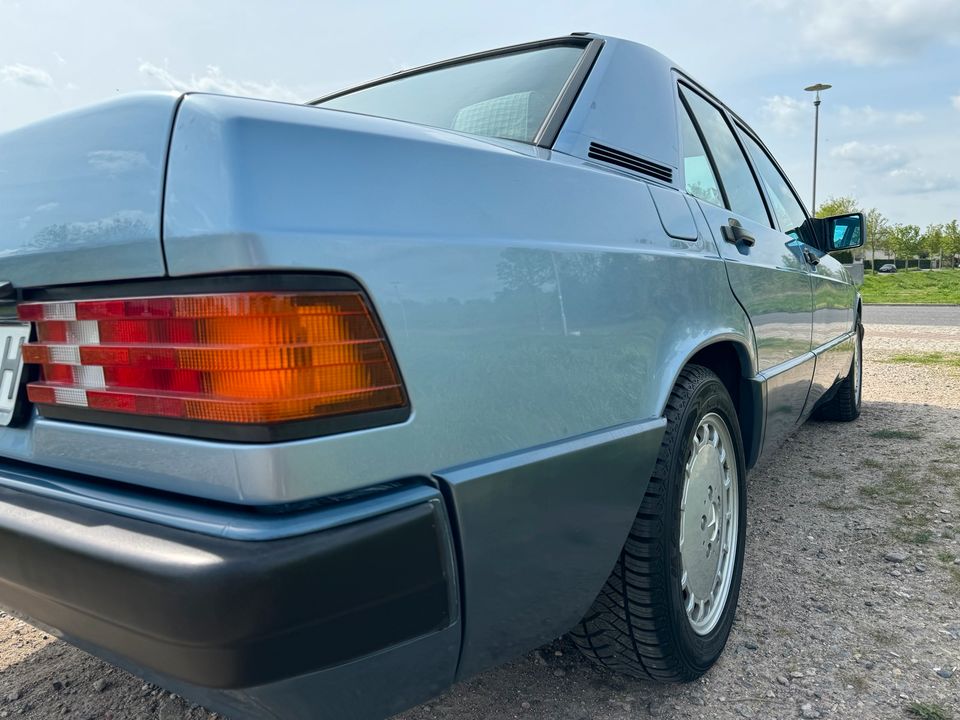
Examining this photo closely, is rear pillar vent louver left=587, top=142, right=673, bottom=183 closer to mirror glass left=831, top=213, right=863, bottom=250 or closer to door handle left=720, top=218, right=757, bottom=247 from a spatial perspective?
door handle left=720, top=218, right=757, bottom=247

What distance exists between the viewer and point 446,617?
106cm

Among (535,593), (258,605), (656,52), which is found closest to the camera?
(258,605)

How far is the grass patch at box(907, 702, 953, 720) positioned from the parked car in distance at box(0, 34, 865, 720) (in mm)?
887

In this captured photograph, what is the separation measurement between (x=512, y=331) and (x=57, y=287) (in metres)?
0.75

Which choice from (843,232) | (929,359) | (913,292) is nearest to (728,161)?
(843,232)

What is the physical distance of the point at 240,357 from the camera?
0.96 m

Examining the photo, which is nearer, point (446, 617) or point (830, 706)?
point (446, 617)

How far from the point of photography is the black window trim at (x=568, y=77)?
5.09 ft

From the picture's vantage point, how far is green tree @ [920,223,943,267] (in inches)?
2260

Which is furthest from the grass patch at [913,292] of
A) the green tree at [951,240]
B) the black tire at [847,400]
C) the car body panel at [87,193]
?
the green tree at [951,240]

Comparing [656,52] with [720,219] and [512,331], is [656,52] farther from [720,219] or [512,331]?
[512,331]

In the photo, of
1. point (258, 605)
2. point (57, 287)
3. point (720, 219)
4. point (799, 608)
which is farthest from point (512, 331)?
point (799, 608)

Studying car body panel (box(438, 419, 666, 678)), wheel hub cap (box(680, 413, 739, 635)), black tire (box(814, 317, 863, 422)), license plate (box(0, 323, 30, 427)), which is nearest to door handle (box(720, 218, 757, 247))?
wheel hub cap (box(680, 413, 739, 635))

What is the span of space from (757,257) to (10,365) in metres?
2.11
